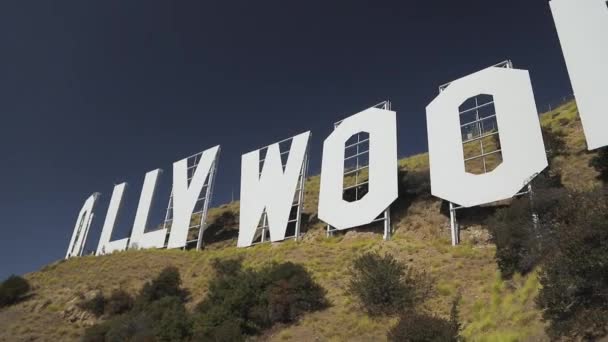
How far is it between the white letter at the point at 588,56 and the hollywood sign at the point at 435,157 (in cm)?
4

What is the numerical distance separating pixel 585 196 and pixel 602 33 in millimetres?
8373

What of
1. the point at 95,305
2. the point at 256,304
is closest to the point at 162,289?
the point at 95,305

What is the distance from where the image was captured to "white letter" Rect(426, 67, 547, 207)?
19.1 metres

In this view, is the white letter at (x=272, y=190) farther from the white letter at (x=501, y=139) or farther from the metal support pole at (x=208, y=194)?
the white letter at (x=501, y=139)

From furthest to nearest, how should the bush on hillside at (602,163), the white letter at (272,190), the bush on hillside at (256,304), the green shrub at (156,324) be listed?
the white letter at (272,190)
the bush on hillside at (602,163)
the green shrub at (156,324)
the bush on hillside at (256,304)

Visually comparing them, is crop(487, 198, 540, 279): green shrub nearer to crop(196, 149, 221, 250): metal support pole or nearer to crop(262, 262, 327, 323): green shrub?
crop(262, 262, 327, 323): green shrub

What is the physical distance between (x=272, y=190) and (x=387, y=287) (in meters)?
15.7

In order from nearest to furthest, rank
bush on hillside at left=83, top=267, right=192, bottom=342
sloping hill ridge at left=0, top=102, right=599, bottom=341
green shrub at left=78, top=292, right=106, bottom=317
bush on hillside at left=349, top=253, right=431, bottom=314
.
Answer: sloping hill ridge at left=0, top=102, right=599, bottom=341 → bush on hillside at left=349, top=253, right=431, bottom=314 → bush on hillside at left=83, top=267, right=192, bottom=342 → green shrub at left=78, top=292, right=106, bottom=317

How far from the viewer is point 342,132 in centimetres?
2866

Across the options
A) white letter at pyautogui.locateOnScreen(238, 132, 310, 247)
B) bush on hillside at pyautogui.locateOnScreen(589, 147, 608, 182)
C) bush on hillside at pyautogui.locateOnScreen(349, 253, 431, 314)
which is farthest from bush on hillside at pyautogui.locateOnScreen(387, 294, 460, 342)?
white letter at pyautogui.locateOnScreen(238, 132, 310, 247)

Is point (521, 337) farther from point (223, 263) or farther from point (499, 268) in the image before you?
point (223, 263)

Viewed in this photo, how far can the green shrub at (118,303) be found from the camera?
23.0 meters

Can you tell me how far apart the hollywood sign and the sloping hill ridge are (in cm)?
151

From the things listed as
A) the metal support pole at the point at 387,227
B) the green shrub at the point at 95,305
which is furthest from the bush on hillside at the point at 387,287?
the green shrub at the point at 95,305
